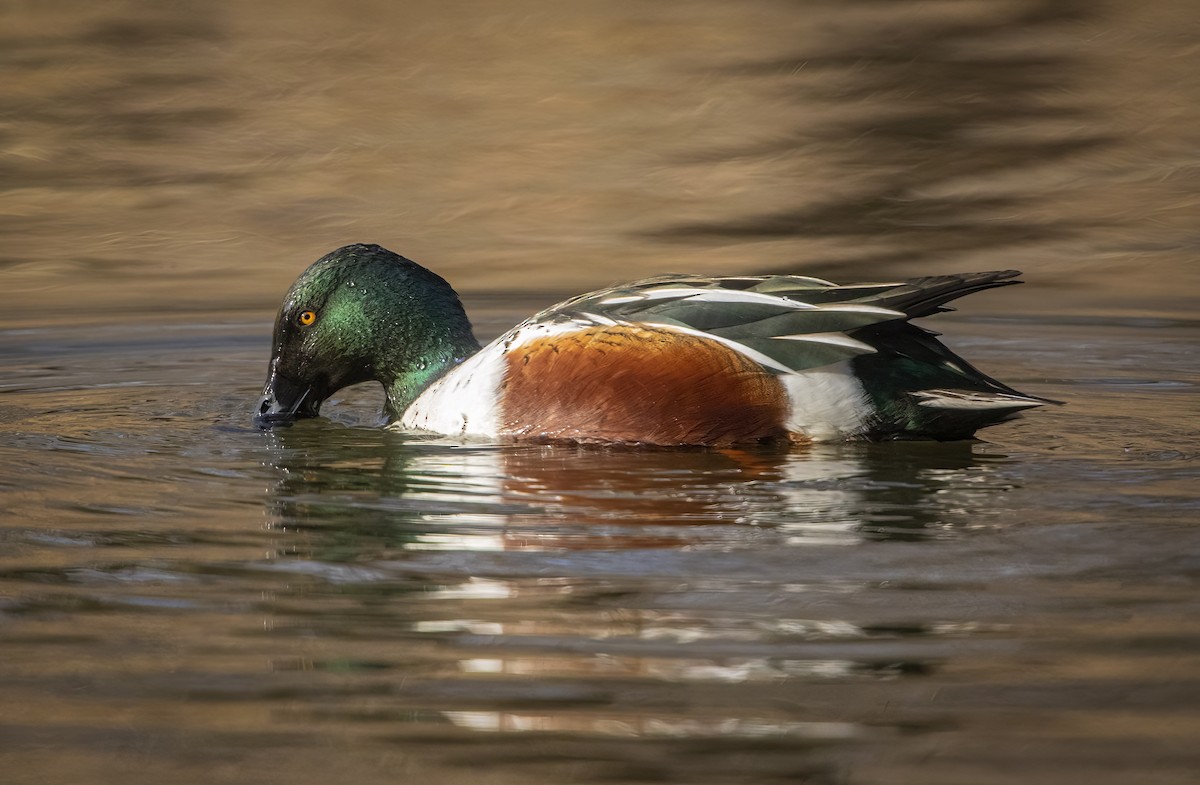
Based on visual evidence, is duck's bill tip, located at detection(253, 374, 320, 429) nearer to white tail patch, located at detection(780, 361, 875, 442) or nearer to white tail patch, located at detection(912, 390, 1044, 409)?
white tail patch, located at detection(780, 361, 875, 442)

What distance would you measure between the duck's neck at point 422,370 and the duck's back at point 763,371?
80 centimetres

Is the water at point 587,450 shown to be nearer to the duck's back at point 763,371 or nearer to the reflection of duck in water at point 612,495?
the reflection of duck in water at point 612,495

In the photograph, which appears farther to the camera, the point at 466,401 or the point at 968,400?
the point at 466,401

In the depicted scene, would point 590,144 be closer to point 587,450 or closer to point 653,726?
point 587,450

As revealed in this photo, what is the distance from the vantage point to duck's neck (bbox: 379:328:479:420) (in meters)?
6.63

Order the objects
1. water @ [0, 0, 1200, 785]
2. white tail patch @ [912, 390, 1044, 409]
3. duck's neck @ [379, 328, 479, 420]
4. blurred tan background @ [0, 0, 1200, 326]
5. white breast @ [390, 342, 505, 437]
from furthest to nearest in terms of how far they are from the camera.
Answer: blurred tan background @ [0, 0, 1200, 326]
duck's neck @ [379, 328, 479, 420]
white breast @ [390, 342, 505, 437]
white tail patch @ [912, 390, 1044, 409]
water @ [0, 0, 1200, 785]

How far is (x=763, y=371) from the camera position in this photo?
5.68 metres

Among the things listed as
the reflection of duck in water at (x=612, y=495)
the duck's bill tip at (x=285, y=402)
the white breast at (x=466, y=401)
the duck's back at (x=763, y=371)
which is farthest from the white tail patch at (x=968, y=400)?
the duck's bill tip at (x=285, y=402)

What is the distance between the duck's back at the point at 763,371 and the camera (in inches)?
223

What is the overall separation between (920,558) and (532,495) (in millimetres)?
1288

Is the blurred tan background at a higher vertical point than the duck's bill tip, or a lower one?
higher

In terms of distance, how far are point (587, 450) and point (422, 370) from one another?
42.6 inches

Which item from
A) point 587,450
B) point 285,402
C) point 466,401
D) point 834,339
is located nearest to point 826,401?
point 834,339

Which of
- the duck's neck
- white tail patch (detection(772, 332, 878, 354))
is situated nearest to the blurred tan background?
the duck's neck
